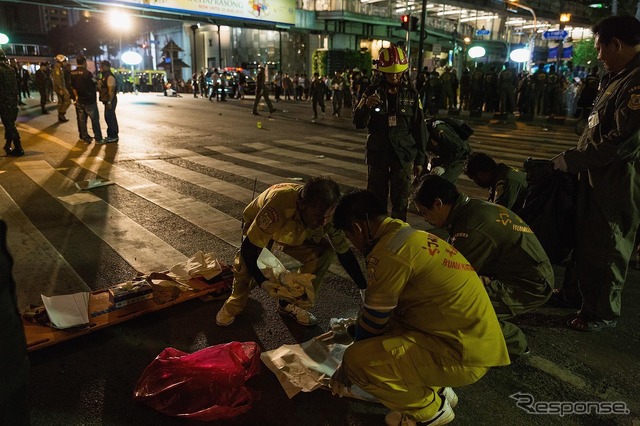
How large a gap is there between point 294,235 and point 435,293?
1.22 meters

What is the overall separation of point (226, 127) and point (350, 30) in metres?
25.9

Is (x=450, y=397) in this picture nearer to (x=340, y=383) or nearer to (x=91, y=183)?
(x=340, y=383)

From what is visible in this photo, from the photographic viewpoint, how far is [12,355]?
1319 millimetres

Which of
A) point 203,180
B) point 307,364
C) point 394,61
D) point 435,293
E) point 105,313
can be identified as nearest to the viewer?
point 435,293

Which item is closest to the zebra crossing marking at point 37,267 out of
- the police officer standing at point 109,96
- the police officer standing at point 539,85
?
the police officer standing at point 109,96

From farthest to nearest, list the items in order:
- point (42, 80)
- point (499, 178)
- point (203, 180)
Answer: point (42, 80)
point (203, 180)
point (499, 178)

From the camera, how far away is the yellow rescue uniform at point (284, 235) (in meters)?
2.87

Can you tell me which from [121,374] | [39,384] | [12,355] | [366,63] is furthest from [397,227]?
[366,63]

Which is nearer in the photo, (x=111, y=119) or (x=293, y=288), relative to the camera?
(x=293, y=288)

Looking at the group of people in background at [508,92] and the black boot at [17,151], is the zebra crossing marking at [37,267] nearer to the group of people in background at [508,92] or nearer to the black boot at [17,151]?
the black boot at [17,151]

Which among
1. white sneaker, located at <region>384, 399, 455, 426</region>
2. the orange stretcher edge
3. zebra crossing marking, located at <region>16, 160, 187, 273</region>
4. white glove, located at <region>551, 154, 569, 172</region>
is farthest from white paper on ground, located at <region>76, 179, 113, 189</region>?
white glove, located at <region>551, 154, 569, 172</region>

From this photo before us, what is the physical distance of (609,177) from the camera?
311 cm

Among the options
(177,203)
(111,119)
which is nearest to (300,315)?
(177,203)

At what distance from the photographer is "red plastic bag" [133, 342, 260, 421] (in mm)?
2348
